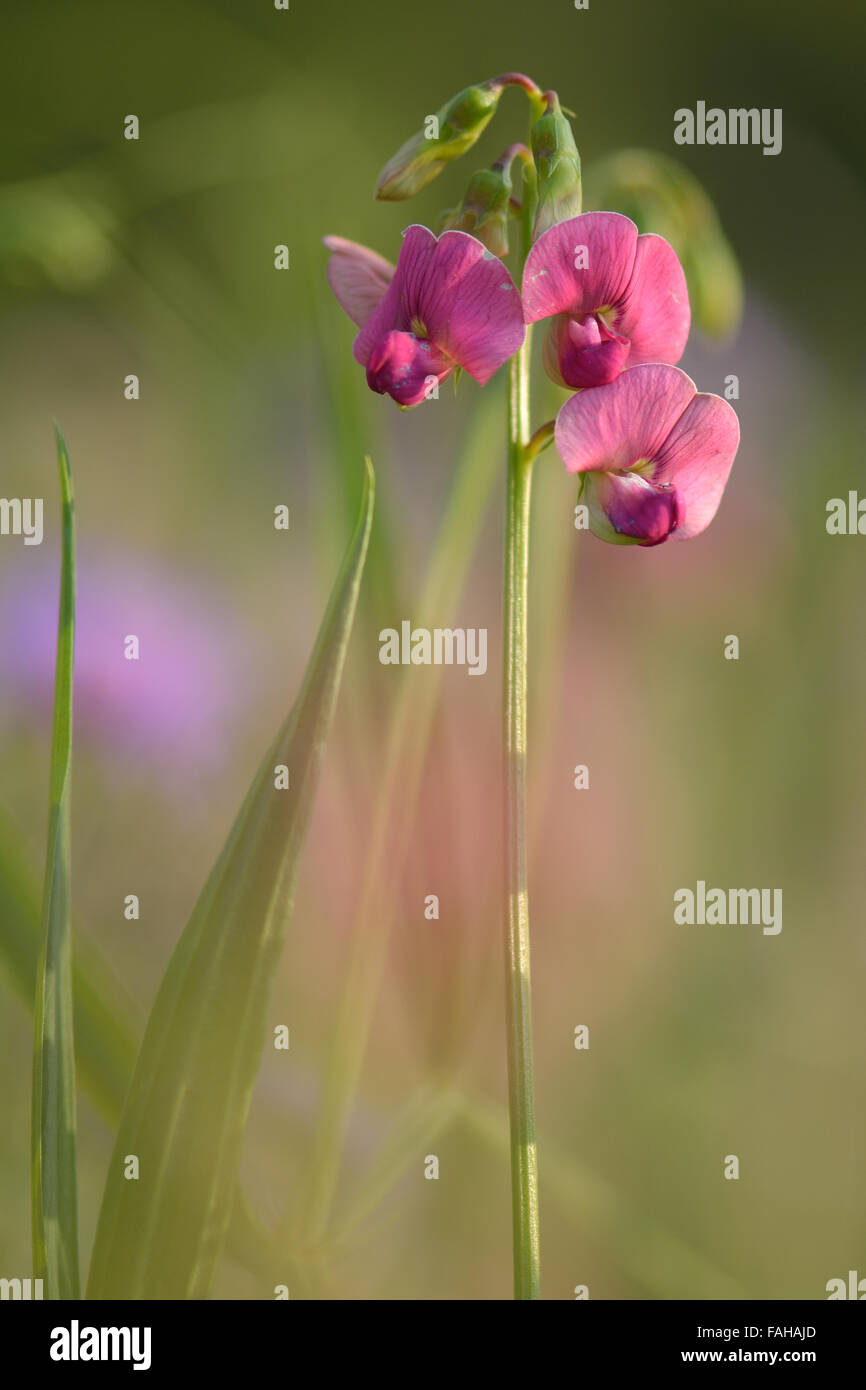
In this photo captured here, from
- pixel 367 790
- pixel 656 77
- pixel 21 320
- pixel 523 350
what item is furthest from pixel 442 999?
pixel 656 77

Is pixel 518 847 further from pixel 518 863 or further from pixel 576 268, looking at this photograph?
pixel 576 268

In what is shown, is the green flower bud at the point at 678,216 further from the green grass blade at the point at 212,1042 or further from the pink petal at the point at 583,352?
the green grass blade at the point at 212,1042

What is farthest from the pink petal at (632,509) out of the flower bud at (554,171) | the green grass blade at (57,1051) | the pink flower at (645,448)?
the green grass blade at (57,1051)

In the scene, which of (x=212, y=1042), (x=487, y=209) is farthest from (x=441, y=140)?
(x=212, y=1042)

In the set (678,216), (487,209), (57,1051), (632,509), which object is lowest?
(57,1051)

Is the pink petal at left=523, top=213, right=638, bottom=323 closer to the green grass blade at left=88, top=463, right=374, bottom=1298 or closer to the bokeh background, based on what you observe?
the green grass blade at left=88, top=463, right=374, bottom=1298

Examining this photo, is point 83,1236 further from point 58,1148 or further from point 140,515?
point 140,515
